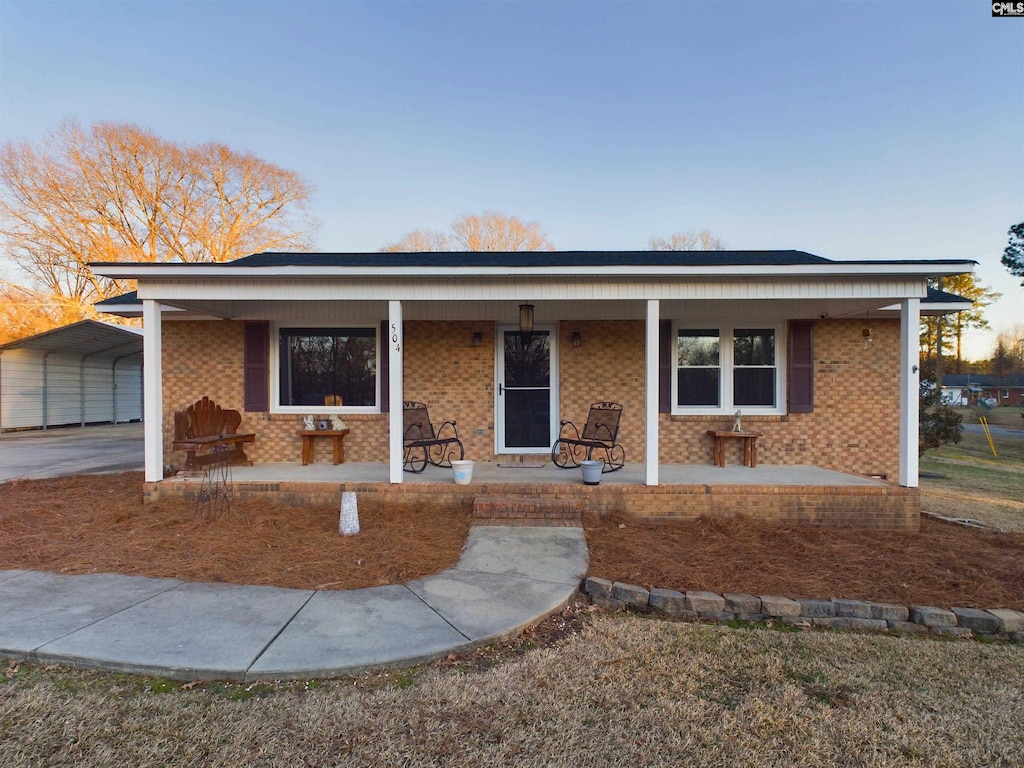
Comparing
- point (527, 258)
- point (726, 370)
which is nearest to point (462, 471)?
point (527, 258)

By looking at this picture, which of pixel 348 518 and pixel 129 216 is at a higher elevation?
pixel 129 216

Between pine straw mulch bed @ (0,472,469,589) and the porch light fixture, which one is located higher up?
the porch light fixture

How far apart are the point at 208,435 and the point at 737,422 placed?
263 inches

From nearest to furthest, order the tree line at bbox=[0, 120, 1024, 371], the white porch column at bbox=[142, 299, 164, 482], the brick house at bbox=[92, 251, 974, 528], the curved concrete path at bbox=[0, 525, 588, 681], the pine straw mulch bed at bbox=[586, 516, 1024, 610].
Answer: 1. the curved concrete path at bbox=[0, 525, 588, 681]
2. the pine straw mulch bed at bbox=[586, 516, 1024, 610]
3. the white porch column at bbox=[142, 299, 164, 482]
4. the brick house at bbox=[92, 251, 974, 528]
5. the tree line at bbox=[0, 120, 1024, 371]

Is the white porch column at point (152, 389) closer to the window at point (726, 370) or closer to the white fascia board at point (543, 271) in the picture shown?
the white fascia board at point (543, 271)

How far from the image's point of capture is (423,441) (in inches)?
253

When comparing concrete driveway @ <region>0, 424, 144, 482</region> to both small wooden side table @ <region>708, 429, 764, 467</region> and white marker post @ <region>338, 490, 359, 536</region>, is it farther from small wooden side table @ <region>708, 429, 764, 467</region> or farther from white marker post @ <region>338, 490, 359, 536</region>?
small wooden side table @ <region>708, 429, 764, 467</region>

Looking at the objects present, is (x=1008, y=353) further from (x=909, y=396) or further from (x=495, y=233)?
(x=909, y=396)

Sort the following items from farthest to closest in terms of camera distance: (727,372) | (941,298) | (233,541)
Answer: (727,372)
(941,298)
(233,541)

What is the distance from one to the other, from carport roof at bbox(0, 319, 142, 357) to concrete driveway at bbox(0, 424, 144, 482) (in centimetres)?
242

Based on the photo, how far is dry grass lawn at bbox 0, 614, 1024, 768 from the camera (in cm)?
192

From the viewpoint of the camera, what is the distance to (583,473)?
211 inches

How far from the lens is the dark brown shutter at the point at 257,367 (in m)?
6.96

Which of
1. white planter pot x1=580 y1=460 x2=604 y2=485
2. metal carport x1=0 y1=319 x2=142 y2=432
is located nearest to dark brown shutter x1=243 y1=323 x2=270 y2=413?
white planter pot x1=580 y1=460 x2=604 y2=485
